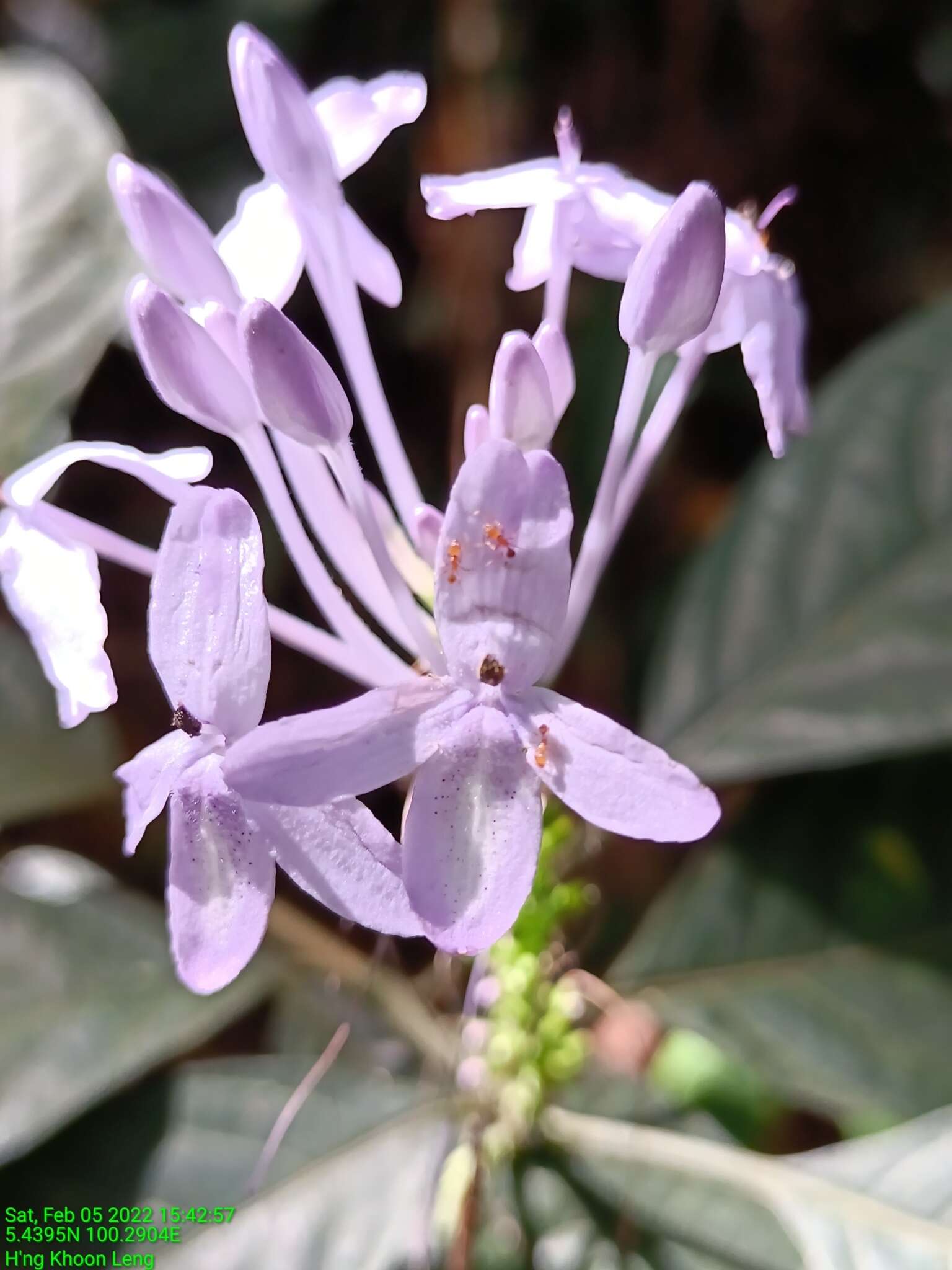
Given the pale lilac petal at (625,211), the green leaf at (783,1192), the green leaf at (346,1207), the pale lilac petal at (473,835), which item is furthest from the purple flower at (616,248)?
the green leaf at (346,1207)

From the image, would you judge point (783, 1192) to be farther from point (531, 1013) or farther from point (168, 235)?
point (168, 235)

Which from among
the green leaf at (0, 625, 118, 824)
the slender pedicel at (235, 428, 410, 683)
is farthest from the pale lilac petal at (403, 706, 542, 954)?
the green leaf at (0, 625, 118, 824)

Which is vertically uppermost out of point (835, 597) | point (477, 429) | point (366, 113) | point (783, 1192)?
point (366, 113)

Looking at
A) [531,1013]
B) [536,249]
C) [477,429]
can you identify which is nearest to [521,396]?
[477,429]

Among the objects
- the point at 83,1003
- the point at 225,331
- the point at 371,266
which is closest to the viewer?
the point at 225,331

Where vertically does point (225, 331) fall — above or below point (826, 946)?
above
